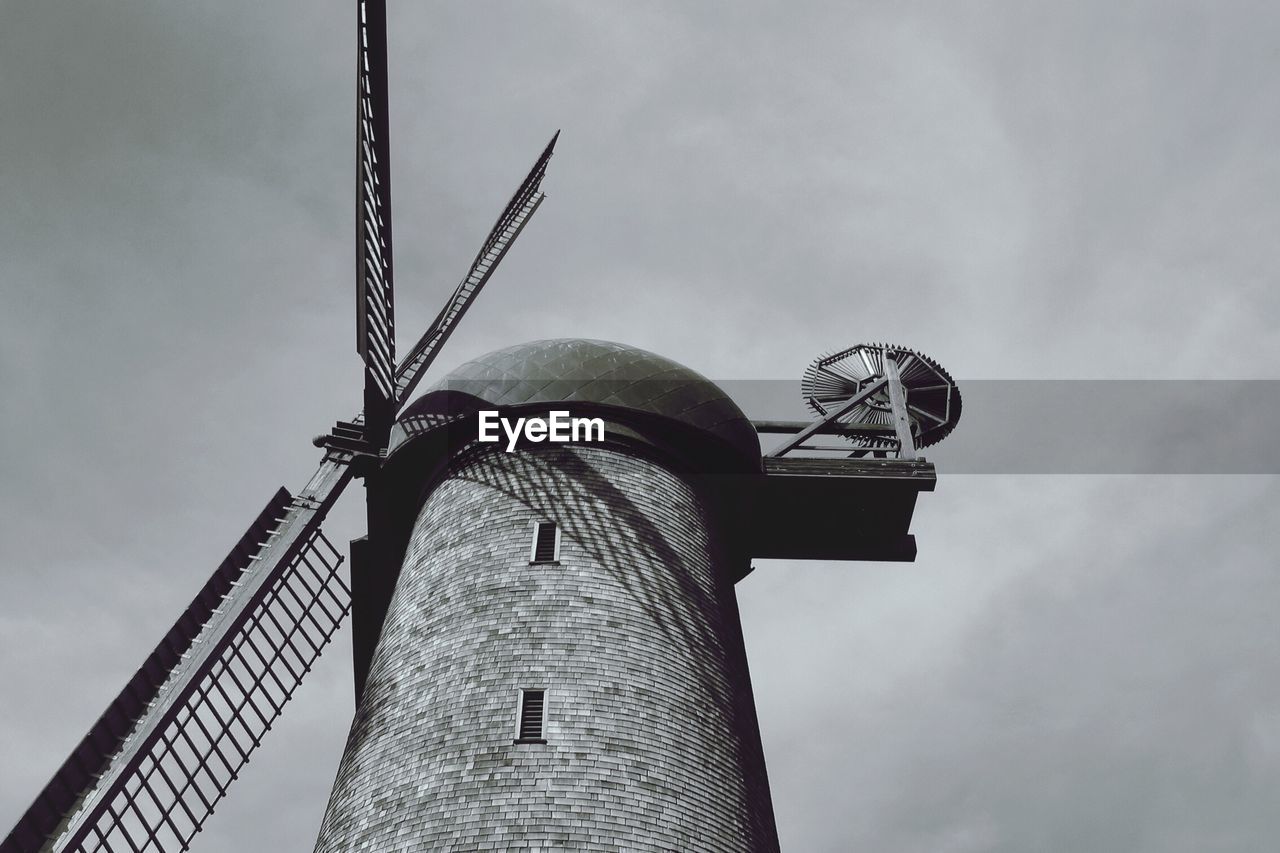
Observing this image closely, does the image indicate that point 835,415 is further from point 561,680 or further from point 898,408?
point 561,680

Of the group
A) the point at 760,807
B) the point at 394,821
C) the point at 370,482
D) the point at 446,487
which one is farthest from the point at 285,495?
the point at 760,807

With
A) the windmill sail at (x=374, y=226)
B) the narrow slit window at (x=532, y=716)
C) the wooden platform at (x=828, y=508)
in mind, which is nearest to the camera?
the narrow slit window at (x=532, y=716)

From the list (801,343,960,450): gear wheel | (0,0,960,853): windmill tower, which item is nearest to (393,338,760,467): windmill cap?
(0,0,960,853): windmill tower

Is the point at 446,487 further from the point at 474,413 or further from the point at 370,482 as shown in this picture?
the point at 370,482

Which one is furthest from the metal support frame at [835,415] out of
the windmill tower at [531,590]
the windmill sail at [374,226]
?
the windmill sail at [374,226]

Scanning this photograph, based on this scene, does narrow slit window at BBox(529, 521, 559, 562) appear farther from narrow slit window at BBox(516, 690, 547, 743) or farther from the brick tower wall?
narrow slit window at BBox(516, 690, 547, 743)

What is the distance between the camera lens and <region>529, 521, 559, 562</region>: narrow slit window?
634 inches

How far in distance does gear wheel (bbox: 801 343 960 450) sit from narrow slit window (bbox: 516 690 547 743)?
10.1m

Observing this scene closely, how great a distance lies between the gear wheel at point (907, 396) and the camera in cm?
2243

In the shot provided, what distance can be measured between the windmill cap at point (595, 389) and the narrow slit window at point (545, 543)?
222 centimetres

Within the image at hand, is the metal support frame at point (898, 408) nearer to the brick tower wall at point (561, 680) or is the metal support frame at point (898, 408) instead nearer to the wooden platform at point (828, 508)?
the wooden platform at point (828, 508)

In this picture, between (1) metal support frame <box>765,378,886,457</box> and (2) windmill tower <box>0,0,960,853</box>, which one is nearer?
(2) windmill tower <box>0,0,960,853</box>

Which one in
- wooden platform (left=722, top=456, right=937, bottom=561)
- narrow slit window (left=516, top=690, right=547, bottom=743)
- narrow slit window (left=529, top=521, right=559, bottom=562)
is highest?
wooden platform (left=722, top=456, right=937, bottom=561)

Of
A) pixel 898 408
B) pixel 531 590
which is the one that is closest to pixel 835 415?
pixel 898 408
